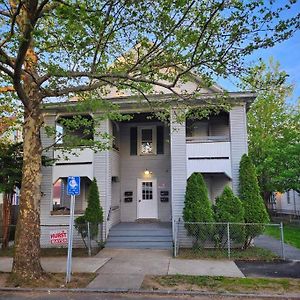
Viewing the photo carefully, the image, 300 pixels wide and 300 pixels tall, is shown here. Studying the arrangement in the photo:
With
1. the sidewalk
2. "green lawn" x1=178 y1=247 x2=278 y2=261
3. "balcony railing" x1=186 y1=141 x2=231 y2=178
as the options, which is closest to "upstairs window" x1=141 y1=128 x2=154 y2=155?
"balcony railing" x1=186 y1=141 x2=231 y2=178

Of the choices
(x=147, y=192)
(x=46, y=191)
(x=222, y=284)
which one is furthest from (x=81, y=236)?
(x=222, y=284)

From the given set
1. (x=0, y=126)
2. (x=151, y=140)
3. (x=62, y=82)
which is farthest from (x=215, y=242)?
(x=0, y=126)

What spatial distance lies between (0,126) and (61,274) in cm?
899

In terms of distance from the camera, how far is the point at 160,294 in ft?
23.2

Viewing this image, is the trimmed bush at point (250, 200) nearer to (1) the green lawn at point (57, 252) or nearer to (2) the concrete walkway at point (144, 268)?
(2) the concrete walkway at point (144, 268)

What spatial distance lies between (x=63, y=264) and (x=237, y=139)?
8369mm

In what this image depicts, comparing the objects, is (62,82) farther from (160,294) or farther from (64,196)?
(64,196)

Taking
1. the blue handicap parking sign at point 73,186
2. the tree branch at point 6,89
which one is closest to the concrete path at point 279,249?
the blue handicap parking sign at point 73,186

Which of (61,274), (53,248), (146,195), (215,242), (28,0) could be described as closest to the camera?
(28,0)

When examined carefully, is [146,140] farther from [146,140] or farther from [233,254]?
[233,254]

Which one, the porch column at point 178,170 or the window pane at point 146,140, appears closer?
the porch column at point 178,170

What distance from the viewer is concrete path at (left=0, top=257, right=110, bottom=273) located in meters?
9.39

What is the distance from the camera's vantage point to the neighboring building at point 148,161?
13.5 meters

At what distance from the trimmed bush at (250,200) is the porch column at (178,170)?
2391 millimetres
